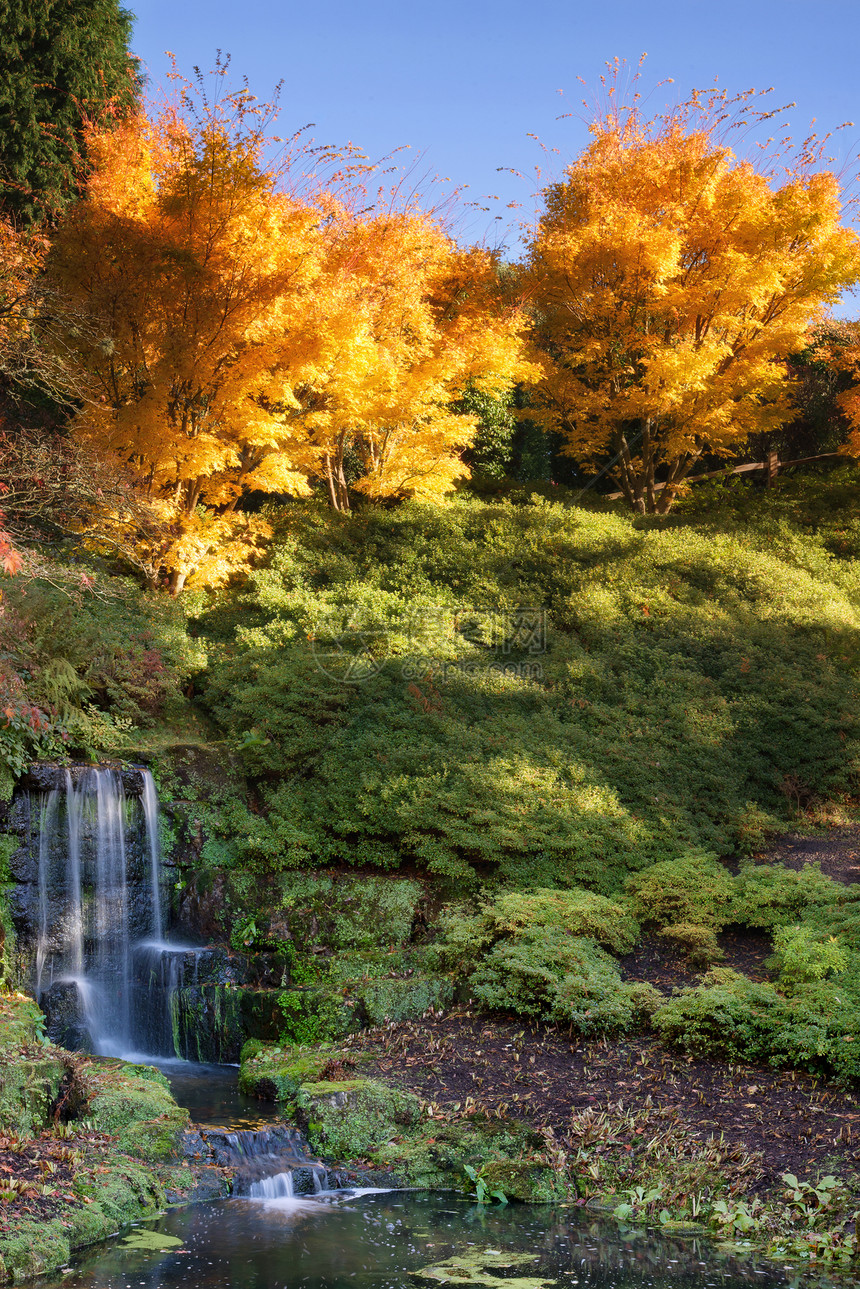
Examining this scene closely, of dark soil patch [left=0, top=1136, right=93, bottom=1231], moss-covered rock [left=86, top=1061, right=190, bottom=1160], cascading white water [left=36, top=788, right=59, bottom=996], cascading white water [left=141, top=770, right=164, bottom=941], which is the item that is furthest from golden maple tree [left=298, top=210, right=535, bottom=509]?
dark soil patch [left=0, top=1136, right=93, bottom=1231]

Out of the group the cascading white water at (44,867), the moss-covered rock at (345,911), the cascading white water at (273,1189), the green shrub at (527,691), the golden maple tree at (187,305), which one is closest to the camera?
the cascading white water at (273,1189)

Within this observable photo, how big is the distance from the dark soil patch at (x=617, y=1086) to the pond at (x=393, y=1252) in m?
0.77

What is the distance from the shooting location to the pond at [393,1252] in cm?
479

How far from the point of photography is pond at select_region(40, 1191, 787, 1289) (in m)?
4.79

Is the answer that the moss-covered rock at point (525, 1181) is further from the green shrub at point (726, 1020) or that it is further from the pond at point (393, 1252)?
the green shrub at point (726, 1020)

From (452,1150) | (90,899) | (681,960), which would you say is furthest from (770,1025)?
(90,899)

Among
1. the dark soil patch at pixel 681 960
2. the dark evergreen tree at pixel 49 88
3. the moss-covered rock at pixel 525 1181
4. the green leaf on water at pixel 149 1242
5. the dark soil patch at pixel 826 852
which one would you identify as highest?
the dark evergreen tree at pixel 49 88

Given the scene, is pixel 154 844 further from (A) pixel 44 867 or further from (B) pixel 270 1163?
(B) pixel 270 1163

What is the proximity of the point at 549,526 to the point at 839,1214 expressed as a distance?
12.1 m

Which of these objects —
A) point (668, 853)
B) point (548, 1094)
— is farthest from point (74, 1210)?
point (668, 853)

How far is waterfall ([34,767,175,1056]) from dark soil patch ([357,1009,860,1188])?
2.48m

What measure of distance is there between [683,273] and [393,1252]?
15735 mm

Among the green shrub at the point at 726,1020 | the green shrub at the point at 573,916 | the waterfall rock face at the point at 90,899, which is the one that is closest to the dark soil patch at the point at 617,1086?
the green shrub at the point at 726,1020

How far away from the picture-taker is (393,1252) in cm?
513
